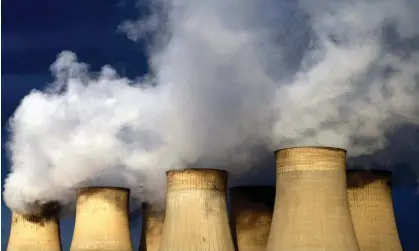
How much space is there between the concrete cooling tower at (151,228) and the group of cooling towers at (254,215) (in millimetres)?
18

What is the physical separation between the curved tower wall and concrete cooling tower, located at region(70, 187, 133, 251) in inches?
60.7

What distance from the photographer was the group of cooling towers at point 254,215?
9547mm

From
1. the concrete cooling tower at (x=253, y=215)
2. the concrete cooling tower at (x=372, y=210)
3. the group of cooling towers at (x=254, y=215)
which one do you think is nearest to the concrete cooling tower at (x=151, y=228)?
the group of cooling towers at (x=254, y=215)

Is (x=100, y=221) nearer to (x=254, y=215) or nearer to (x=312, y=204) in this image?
(x=254, y=215)

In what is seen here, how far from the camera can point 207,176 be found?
10.8 metres

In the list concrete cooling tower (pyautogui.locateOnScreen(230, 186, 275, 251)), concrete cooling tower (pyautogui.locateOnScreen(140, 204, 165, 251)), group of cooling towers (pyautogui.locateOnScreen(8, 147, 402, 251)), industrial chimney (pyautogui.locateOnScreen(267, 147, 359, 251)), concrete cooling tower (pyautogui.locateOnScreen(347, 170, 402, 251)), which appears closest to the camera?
industrial chimney (pyautogui.locateOnScreen(267, 147, 359, 251))

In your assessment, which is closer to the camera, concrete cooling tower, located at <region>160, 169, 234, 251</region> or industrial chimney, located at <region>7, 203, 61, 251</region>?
concrete cooling tower, located at <region>160, 169, 234, 251</region>

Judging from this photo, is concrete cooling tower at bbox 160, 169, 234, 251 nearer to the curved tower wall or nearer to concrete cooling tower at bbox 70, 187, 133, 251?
concrete cooling tower at bbox 70, 187, 133, 251

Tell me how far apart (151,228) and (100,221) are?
188cm

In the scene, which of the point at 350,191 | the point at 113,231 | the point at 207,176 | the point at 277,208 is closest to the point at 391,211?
the point at 350,191

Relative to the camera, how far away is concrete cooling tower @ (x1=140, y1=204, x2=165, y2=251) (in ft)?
44.9

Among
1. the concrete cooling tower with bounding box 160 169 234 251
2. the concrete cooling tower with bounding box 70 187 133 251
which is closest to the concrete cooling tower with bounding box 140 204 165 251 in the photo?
the concrete cooling tower with bounding box 70 187 133 251

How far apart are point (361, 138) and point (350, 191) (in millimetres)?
1078

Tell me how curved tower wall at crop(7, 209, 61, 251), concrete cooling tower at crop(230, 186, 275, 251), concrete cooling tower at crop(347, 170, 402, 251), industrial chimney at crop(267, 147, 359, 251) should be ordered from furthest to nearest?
curved tower wall at crop(7, 209, 61, 251)
concrete cooling tower at crop(230, 186, 275, 251)
concrete cooling tower at crop(347, 170, 402, 251)
industrial chimney at crop(267, 147, 359, 251)
